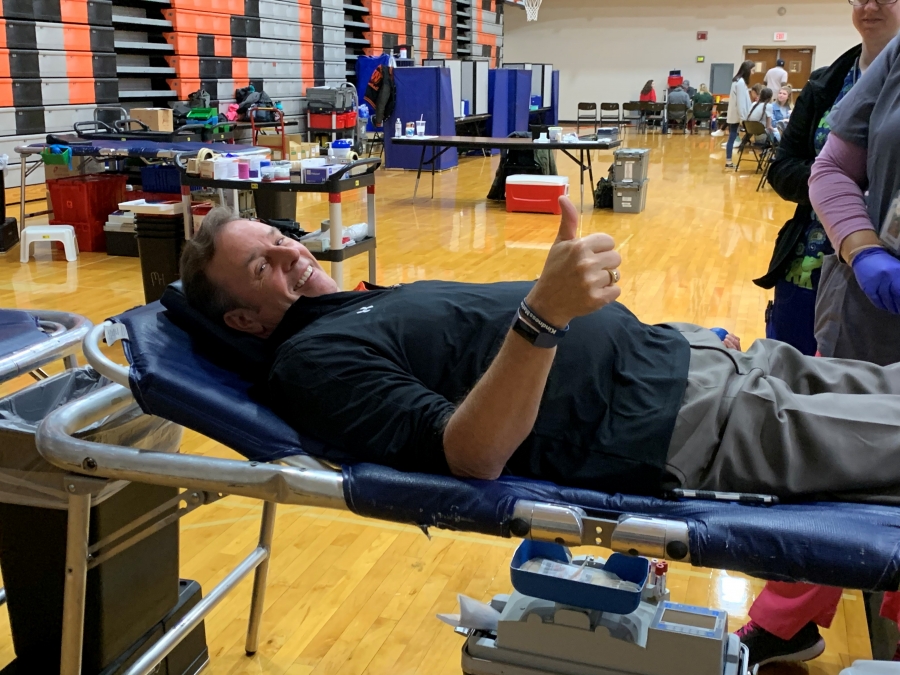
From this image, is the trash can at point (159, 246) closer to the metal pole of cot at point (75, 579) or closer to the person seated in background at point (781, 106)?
the metal pole of cot at point (75, 579)

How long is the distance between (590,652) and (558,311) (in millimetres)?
435

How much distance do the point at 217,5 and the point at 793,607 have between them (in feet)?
34.7

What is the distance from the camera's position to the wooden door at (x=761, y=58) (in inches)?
760

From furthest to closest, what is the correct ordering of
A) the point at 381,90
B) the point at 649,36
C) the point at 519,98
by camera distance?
the point at 649,36 → the point at 519,98 → the point at 381,90

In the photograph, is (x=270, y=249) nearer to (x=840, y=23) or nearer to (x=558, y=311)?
(x=558, y=311)

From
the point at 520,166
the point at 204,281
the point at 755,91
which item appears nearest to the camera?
the point at 204,281

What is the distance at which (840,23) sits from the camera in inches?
726

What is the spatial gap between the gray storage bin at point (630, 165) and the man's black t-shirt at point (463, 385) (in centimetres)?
639

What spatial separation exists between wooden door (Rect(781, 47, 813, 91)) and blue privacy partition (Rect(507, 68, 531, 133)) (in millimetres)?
8409

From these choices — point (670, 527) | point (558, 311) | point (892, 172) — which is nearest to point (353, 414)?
point (558, 311)

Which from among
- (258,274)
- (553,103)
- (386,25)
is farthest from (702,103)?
(258,274)

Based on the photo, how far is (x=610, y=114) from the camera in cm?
2050

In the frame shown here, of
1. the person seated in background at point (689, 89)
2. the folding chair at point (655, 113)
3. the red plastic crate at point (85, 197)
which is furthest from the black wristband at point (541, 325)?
the person seated in background at point (689, 89)

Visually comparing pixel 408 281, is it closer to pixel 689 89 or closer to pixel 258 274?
pixel 258 274
